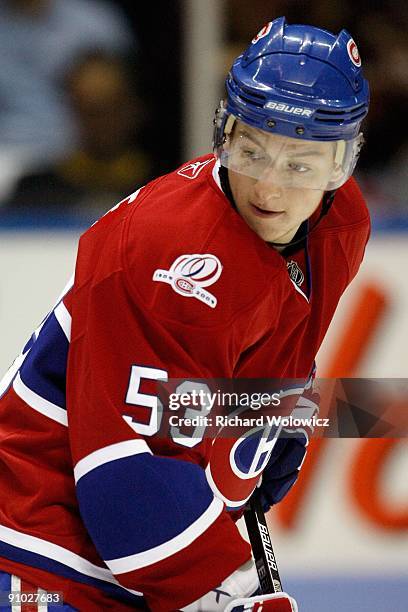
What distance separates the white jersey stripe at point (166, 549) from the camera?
4.57ft

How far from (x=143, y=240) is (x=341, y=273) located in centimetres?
41

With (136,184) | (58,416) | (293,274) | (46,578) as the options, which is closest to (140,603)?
(46,578)

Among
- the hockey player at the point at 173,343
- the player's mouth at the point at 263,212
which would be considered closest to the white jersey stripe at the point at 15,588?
the hockey player at the point at 173,343

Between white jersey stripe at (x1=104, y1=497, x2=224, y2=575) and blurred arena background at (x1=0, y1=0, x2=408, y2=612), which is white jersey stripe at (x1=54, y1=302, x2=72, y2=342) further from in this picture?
blurred arena background at (x1=0, y1=0, x2=408, y2=612)

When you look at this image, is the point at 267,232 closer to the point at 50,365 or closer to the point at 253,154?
the point at 253,154

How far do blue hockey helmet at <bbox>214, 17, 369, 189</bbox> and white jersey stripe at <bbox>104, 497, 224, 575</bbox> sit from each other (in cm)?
42

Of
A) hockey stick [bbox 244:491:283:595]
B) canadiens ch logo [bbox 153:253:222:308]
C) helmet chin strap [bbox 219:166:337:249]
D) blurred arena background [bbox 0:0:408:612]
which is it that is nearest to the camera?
canadiens ch logo [bbox 153:253:222:308]

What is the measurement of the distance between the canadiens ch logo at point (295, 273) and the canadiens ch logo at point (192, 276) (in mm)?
181

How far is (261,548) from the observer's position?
5.63 feet

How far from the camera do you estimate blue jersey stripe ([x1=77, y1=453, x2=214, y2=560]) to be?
4.50ft

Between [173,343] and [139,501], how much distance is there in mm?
186

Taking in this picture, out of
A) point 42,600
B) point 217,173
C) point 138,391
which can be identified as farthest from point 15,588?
point 217,173

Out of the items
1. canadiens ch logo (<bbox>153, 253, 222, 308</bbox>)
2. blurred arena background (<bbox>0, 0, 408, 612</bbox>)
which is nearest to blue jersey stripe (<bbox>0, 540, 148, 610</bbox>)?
canadiens ch logo (<bbox>153, 253, 222, 308</bbox>)

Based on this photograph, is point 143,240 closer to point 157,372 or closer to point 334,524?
point 157,372
